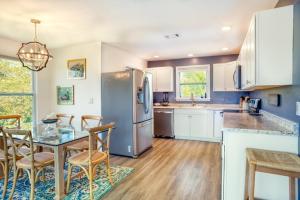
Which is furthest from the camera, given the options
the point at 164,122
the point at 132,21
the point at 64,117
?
the point at 164,122

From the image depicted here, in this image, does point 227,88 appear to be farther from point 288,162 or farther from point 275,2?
point 288,162

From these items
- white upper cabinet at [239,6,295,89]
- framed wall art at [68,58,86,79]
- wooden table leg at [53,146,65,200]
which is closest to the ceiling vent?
white upper cabinet at [239,6,295,89]

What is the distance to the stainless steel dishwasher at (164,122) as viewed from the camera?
5.17 meters

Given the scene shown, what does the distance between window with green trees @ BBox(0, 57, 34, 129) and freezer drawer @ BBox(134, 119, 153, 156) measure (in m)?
2.48

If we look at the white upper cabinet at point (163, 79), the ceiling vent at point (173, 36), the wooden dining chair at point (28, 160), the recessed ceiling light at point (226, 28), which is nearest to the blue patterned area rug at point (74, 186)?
the wooden dining chair at point (28, 160)

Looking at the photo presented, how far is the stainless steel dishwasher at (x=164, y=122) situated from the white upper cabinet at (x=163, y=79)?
32.2 inches

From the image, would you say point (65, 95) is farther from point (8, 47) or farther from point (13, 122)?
point (8, 47)

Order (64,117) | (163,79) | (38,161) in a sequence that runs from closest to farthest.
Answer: (38,161)
(64,117)
(163,79)

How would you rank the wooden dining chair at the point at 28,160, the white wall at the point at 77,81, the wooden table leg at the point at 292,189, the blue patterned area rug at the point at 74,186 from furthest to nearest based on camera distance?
the white wall at the point at 77,81, the blue patterned area rug at the point at 74,186, the wooden dining chair at the point at 28,160, the wooden table leg at the point at 292,189

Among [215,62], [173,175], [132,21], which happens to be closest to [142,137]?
[173,175]

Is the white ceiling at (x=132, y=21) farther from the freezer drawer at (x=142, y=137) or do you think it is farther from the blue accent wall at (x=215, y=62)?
the freezer drawer at (x=142, y=137)

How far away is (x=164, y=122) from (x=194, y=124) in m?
0.84

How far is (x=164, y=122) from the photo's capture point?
5.23m

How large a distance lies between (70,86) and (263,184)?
405cm
